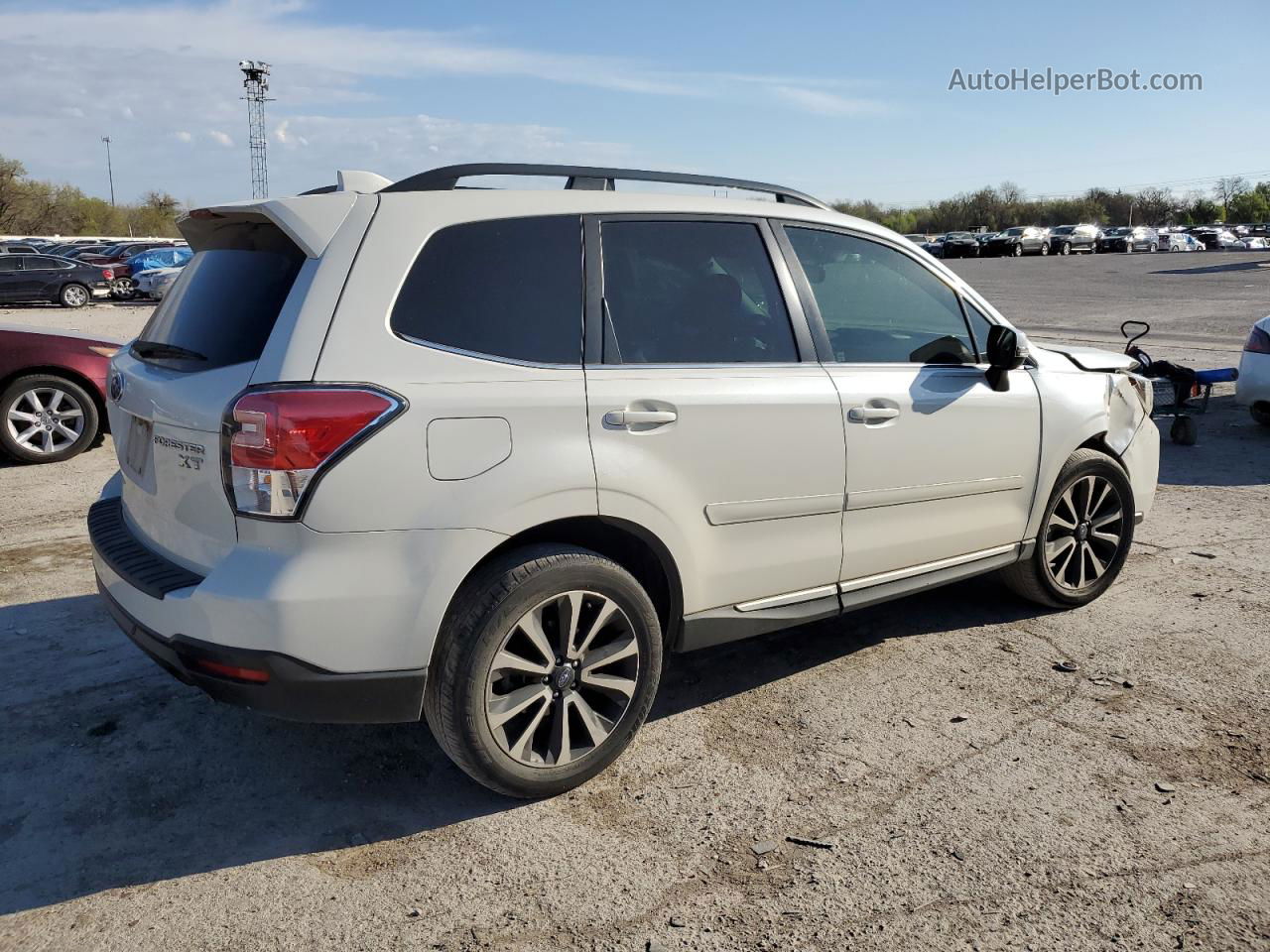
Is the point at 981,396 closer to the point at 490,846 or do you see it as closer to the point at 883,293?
the point at 883,293

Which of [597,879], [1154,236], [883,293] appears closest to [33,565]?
[597,879]

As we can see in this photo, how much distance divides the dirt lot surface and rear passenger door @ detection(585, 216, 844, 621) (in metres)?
0.64

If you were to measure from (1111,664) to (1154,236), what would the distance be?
70.8m

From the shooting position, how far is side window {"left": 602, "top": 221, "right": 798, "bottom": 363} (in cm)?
357

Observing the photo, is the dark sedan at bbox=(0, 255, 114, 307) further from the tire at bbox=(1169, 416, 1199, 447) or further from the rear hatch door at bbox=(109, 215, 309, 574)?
the rear hatch door at bbox=(109, 215, 309, 574)

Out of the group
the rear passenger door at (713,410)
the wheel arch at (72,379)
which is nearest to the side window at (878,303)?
the rear passenger door at (713,410)

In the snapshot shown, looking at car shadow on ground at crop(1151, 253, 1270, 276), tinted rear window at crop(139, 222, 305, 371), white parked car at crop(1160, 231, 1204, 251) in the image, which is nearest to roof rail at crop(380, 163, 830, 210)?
tinted rear window at crop(139, 222, 305, 371)

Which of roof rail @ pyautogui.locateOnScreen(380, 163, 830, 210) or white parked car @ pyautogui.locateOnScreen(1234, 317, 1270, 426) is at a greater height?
roof rail @ pyautogui.locateOnScreen(380, 163, 830, 210)

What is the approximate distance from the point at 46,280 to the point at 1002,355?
31460 millimetres

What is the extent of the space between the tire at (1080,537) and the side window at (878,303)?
919 mm

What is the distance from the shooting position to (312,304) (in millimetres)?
3049

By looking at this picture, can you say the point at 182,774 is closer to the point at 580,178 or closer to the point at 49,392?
the point at 580,178

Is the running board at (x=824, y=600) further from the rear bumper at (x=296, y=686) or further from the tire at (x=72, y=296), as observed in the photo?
the tire at (x=72, y=296)

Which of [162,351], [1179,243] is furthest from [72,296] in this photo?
[1179,243]
